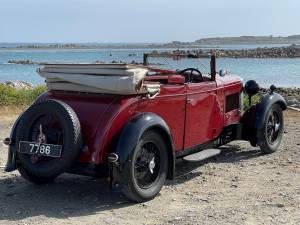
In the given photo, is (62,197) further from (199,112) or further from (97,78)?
(199,112)

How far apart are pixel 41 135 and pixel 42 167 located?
345mm

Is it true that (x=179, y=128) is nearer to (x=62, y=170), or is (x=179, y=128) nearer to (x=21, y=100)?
(x=62, y=170)

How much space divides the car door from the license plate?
182 cm

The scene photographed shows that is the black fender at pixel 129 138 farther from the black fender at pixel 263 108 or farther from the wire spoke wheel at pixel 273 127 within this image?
the wire spoke wheel at pixel 273 127

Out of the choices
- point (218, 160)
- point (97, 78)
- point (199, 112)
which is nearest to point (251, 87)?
point (218, 160)

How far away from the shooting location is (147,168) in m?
6.16

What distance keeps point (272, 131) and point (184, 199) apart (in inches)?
123

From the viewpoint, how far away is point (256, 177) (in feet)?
23.5

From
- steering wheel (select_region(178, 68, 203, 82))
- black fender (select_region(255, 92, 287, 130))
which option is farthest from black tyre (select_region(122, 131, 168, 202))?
black fender (select_region(255, 92, 287, 130))

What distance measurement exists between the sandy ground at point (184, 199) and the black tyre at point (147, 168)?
0.14m

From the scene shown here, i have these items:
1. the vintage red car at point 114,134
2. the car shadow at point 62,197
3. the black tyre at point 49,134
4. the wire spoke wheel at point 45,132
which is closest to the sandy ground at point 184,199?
the car shadow at point 62,197

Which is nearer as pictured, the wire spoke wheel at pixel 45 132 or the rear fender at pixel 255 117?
the wire spoke wheel at pixel 45 132

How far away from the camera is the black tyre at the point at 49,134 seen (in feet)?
18.8

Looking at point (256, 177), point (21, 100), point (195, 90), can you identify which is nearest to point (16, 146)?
point (195, 90)
